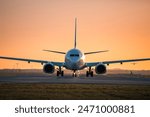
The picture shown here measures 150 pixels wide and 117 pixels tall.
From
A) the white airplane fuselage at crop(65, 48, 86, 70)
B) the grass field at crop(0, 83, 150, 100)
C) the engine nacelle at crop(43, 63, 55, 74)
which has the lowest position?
the grass field at crop(0, 83, 150, 100)

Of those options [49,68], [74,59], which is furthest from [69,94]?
[49,68]

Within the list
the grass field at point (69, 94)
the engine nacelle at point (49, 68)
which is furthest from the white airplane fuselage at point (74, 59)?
the grass field at point (69, 94)

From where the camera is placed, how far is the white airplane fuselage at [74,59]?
56.7 meters

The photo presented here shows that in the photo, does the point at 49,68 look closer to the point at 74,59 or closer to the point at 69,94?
the point at 74,59

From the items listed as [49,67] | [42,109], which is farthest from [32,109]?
[49,67]

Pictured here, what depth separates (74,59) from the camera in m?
56.5

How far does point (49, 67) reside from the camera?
5666 cm

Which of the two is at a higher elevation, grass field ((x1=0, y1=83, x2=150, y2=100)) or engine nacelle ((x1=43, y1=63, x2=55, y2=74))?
engine nacelle ((x1=43, y1=63, x2=55, y2=74))

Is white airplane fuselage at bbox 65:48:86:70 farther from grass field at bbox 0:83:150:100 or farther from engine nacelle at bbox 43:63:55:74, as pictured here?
grass field at bbox 0:83:150:100

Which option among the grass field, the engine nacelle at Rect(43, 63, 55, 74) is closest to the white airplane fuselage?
the engine nacelle at Rect(43, 63, 55, 74)

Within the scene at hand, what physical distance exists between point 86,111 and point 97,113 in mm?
539

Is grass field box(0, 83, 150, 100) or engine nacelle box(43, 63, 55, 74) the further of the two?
engine nacelle box(43, 63, 55, 74)

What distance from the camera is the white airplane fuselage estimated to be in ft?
186

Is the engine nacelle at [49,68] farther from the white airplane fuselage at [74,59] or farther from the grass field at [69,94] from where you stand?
the grass field at [69,94]
